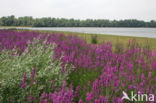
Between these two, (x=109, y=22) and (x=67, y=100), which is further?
(x=109, y=22)

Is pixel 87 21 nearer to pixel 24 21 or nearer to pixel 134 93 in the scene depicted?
pixel 24 21

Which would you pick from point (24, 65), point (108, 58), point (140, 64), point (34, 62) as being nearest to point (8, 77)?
point (24, 65)

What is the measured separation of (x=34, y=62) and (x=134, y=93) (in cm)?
232

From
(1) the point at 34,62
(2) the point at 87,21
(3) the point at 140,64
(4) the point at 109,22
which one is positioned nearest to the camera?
(1) the point at 34,62

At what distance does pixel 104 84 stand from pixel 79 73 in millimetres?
1306

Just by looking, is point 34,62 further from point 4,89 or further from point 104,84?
point 104,84

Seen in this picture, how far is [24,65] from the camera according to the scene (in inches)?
140

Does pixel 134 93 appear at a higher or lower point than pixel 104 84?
lower

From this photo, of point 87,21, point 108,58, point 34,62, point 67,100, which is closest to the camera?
point 67,100

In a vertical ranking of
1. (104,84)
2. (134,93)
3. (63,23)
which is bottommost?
(134,93)

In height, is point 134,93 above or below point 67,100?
below

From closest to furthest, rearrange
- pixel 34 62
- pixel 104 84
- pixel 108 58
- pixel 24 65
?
1. pixel 104 84
2. pixel 24 65
3. pixel 34 62
4. pixel 108 58

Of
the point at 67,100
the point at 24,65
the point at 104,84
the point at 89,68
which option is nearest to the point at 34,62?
the point at 24,65

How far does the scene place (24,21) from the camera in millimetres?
75250
